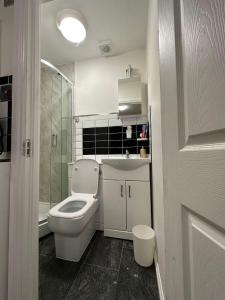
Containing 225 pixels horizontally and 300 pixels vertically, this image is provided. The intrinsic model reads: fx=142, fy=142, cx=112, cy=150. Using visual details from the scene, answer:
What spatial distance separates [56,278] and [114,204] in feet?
2.52

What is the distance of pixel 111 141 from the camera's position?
1.99 metres

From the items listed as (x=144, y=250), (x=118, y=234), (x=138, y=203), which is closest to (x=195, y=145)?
(x=144, y=250)

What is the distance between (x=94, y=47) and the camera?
1895 mm

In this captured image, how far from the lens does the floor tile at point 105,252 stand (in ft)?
3.93

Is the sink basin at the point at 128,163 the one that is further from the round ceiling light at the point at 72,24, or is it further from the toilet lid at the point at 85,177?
the round ceiling light at the point at 72,24

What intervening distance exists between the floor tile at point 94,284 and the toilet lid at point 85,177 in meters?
0.73

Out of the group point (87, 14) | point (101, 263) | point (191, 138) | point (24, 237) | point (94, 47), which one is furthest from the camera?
point (94, 47)

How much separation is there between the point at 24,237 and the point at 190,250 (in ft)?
2.30

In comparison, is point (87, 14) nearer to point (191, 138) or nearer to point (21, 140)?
point (21, 140)

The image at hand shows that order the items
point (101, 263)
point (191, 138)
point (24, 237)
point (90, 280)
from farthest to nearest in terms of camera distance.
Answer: point (101, 263), point (90, 280), point (24, 237), point (191, 138)

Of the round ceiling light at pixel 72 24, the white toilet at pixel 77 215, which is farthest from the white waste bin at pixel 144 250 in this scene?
the round ceiling light at pixel 72 24

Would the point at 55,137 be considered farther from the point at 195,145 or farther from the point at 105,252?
the point at 195,145

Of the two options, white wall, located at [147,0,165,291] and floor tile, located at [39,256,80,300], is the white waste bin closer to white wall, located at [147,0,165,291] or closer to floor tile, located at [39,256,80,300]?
white wall, located at [147,0,165,291]

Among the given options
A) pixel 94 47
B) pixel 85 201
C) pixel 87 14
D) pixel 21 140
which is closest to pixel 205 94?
pixel 21 140
